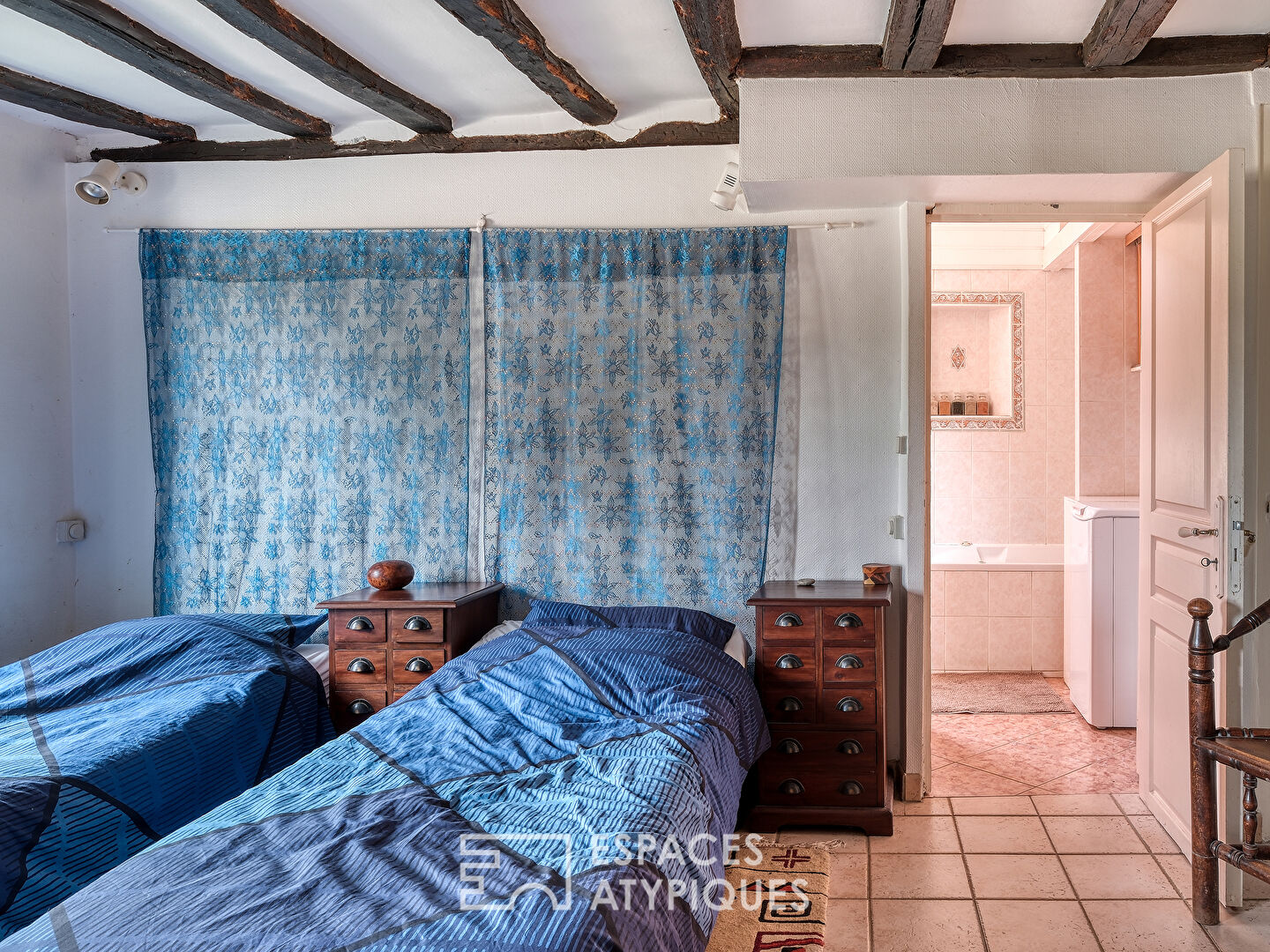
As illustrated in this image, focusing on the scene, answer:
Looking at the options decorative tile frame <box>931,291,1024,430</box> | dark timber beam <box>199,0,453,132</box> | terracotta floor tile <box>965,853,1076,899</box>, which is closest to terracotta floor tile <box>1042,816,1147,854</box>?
terracotta floor tile <box>965,853,1076,899</box>

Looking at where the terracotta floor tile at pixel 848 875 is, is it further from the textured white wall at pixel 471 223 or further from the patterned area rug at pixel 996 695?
the patterned area rug at pixel 996 695

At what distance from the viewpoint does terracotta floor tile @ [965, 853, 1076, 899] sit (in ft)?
8.30

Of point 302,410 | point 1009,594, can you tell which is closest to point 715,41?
point 302,410

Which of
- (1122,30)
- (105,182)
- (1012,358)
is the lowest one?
(1012,358)

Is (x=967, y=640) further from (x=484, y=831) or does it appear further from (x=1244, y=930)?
(x=484, y=831)

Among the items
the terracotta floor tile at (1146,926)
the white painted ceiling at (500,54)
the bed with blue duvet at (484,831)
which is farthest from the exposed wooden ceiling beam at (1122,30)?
the terracotta floor tile at (1146,926)

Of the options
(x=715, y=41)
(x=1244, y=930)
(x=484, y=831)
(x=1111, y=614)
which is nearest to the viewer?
(x=484, y=831)

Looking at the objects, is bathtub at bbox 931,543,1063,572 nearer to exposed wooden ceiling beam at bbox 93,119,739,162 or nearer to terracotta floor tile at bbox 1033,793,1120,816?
terracotta floor tile at bbox 1033,793,1120,816

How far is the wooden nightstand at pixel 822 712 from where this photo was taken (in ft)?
9.49

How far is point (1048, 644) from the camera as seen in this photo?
4.88 metres

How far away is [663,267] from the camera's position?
10.7 feet

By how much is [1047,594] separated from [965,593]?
1.49ft

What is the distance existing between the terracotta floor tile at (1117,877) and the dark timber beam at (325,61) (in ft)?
10.9

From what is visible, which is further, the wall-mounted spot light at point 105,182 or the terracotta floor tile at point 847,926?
the wall-mounted spot light at point 105,182
